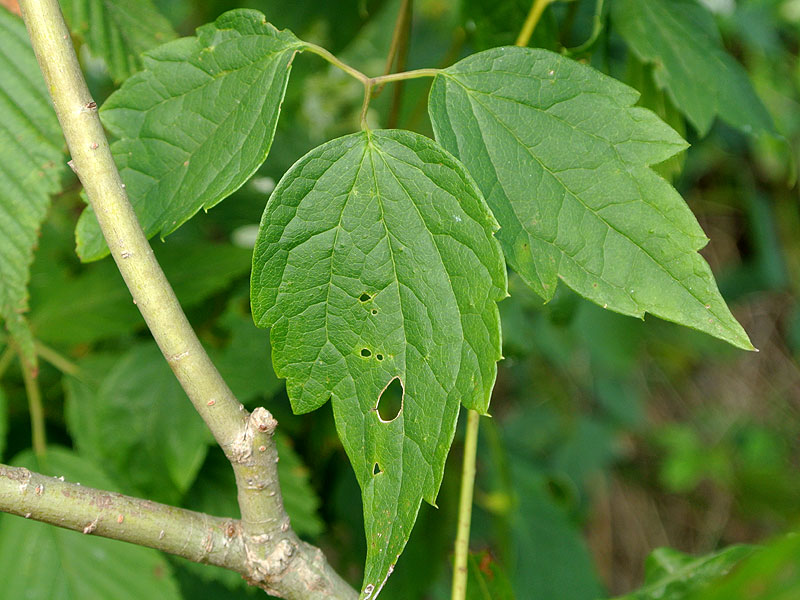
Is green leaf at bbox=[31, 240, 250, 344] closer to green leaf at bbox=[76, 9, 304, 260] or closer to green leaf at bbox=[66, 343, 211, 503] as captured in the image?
green leaf at bbox=[66, 343, 211, 503]

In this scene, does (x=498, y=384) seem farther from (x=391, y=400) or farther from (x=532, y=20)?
(x=532, y=20)

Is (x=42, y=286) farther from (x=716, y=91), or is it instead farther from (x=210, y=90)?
(x=716, y=91)

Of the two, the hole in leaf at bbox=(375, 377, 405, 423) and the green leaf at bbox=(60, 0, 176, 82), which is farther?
the hole in leaf at bbox=(375, 377, 405, 423)

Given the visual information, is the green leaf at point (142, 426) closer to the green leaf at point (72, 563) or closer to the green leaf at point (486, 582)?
the green leaf at point (72, 563)

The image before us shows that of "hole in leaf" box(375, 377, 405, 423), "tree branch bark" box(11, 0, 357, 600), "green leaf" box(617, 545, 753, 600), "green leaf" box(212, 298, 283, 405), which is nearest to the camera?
"tree branch bark" box(11, 0, 357, 600)

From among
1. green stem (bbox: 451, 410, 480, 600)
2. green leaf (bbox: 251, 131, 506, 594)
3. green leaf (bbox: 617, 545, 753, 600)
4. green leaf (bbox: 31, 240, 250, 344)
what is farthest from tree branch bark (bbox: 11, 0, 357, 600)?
green leaf (bbox: 31, 240, 250, 344)

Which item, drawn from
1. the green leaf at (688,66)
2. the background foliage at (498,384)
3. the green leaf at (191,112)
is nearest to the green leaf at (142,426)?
the background foliage at (498,384)
